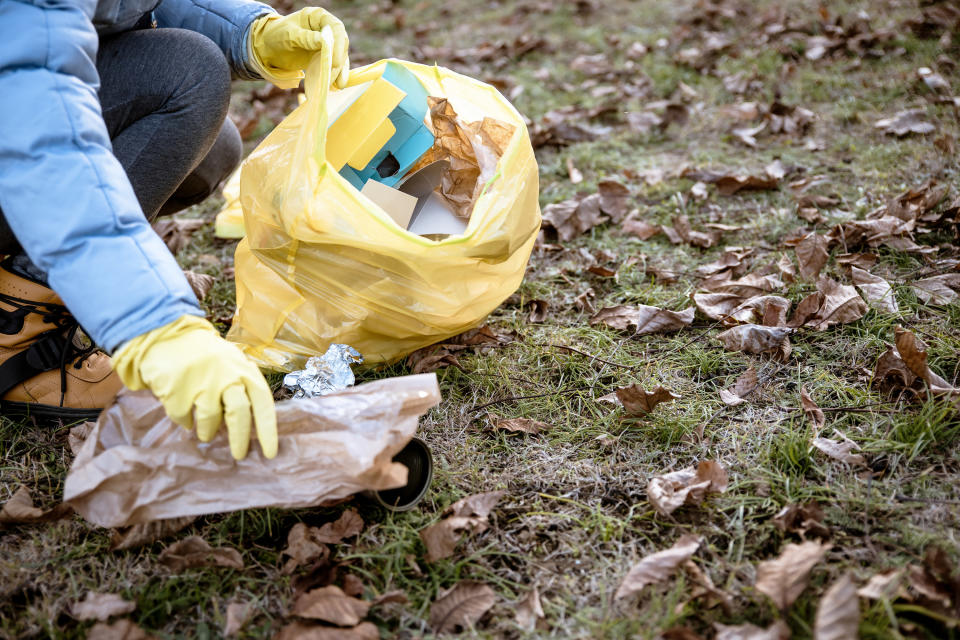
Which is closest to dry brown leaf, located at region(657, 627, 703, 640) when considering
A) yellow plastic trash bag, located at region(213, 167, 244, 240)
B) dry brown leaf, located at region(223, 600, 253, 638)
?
dry brown leaf, located at region(223, 600, 253, 638)

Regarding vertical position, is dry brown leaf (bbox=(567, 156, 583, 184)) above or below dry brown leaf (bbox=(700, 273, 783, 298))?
below

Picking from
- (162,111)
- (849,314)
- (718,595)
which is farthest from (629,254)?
(162,111)

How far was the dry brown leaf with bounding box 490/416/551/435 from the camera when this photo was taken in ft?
4.51

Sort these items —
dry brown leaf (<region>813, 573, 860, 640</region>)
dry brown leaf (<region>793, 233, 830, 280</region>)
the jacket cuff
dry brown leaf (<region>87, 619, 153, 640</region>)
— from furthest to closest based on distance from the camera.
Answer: dry brown leaf (<region>793, 233, 830, 280</region>) → the jacket cuff → dry brown leaf (<region>87, 619, 153, 640</region>) → dry brown leaf (<region>813, 573, 860, 640</region>)

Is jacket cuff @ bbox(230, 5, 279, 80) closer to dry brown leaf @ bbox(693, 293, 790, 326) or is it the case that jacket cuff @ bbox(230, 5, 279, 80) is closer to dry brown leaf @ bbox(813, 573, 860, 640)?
dry brown leaf @ bbox(693, 293, 790, 326)

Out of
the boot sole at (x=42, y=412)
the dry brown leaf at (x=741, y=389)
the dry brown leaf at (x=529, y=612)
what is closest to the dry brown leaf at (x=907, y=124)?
the dry brown leaf at (x=741, y=389)

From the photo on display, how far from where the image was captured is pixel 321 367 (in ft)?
4.77

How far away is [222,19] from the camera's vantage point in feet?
5.39

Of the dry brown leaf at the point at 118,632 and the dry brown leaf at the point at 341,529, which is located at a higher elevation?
the dry brown leaf at the point at 118,632

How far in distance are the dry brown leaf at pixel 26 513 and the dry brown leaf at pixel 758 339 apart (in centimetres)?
139

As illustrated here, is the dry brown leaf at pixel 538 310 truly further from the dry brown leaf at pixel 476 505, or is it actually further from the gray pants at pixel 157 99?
the gray pants at pixel 157 99

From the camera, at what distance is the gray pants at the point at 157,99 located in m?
1.46

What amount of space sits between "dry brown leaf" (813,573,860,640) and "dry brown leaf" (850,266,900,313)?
875 mm

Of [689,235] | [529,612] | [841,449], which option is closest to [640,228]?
[689,235]
